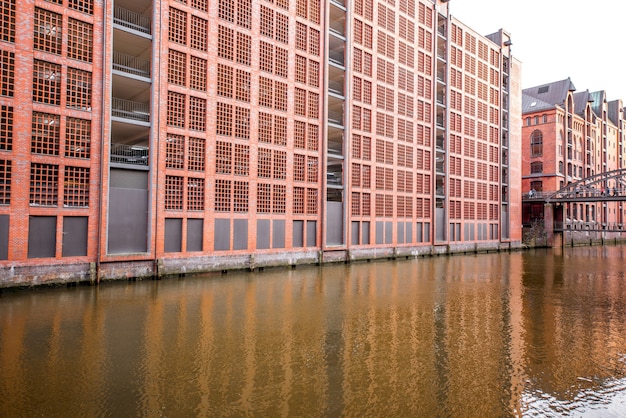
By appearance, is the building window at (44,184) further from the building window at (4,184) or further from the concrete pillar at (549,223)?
the concrete pillar at (549,223)

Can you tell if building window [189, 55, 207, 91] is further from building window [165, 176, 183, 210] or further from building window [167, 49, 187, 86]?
building window [165, 176, 183, 210]

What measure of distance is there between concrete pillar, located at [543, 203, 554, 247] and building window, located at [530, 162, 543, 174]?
27.7ft

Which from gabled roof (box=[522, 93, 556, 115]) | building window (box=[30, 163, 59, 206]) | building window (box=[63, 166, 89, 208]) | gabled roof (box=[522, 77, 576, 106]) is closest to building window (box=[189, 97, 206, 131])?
building window (box=[63, 166, 89, 208])

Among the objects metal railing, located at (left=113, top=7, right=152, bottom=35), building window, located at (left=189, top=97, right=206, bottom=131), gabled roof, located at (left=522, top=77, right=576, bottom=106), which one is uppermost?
gabled roof, located at (left=522, top=77, right=576, bottom=106)

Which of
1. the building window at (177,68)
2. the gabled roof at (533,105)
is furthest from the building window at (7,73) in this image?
the gabled roof at (533,105)

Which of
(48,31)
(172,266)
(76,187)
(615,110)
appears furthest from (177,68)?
(615,110)

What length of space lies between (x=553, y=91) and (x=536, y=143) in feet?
36.5

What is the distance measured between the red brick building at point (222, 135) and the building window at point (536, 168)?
89.1 ft

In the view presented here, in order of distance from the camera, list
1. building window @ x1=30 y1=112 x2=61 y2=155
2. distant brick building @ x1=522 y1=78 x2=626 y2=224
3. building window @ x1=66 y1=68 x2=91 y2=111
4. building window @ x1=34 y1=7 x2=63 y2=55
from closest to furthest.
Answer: building window @ x1=30 y1=112 x2=61 y2=155, building window @ x1=34 y1=7 x2=63 y2=55, building window @ x1=66 y1=68 x2=91 y2=111, distant brick building @ x1=522 y1=78 x2=626 y2=224

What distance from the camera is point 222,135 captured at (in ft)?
82.6

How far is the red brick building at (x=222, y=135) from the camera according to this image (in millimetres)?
18984

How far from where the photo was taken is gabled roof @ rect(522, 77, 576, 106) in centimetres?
6588

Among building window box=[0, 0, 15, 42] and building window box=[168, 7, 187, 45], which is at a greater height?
building window box=[168, 7, 187, 45]

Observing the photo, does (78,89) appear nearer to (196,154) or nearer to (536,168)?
(196,154)
